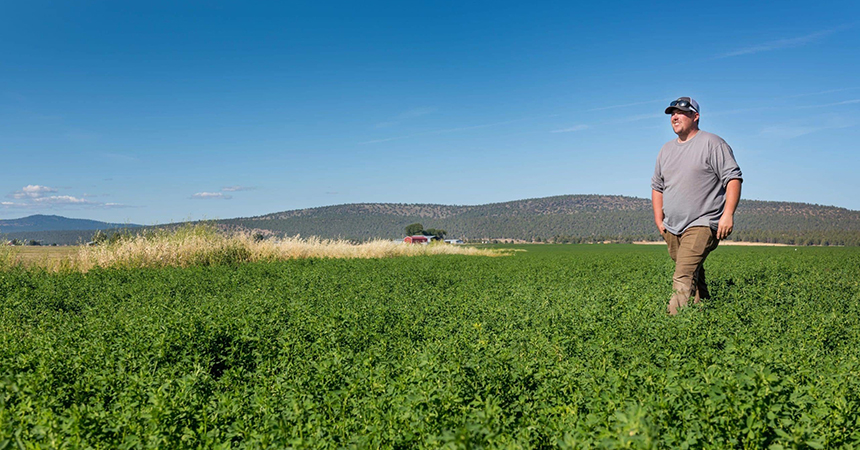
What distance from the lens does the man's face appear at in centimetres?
638

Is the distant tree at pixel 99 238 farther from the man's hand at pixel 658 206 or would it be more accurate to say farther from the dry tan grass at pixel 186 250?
the man's hand at pixel 658 206

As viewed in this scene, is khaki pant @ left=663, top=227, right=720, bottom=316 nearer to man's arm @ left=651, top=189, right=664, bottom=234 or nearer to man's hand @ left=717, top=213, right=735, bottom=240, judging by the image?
man's hand @ left=717, top=213, right=735, bottom=240

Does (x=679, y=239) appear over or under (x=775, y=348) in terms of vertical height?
over

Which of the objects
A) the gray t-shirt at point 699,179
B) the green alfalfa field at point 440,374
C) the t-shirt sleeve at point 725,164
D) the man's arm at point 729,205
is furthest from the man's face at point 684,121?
the green alfalfa field at point 440,374

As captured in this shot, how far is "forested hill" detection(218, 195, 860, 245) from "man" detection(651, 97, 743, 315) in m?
74.6

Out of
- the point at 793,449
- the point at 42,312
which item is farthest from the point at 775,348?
the point at 42,312

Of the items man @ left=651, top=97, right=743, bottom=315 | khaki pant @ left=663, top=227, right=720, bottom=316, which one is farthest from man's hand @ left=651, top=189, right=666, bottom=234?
khaki pant @ left=663, top=227, right=720, bottom=316

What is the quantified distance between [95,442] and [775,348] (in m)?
4.78

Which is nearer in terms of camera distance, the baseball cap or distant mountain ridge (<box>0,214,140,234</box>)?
the baseball cap

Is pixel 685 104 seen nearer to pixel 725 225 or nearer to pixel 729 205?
pixel 729 205

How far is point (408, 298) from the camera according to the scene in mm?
7707

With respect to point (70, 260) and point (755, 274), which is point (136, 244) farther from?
point (755, 274)

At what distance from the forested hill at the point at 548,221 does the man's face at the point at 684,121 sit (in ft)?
245

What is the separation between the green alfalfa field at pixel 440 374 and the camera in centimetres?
271
